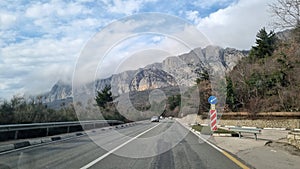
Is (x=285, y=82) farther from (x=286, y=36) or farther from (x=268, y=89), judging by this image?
(x=286, y=36)

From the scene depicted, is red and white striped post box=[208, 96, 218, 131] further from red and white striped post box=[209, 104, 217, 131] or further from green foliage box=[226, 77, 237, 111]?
green foliage box=[226, 77, 237, 111]

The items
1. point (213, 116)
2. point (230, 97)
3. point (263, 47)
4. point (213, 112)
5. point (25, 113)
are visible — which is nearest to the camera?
point (213, 112)

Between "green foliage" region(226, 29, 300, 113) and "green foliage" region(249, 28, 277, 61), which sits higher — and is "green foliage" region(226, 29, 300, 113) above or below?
below

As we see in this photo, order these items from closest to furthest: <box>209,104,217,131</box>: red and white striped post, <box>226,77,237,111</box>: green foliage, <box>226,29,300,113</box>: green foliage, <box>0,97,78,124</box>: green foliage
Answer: <box>209,104,217,131</box>: red and white striped post < <box>0,97,78,124</box>: green foliage < <box>226,29,300,113</box>: green foliage < <box>226,77,237,111</box>: green foliage

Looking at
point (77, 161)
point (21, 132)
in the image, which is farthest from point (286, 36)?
point (21, 132)

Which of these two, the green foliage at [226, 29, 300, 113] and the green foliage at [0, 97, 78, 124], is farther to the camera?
the green foliage at [226, 29, 300, 113]

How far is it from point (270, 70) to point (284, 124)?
959cm

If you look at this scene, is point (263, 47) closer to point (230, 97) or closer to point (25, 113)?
point (230, 97)

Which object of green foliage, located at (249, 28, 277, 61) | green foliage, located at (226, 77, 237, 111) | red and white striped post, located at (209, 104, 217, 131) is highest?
green foliage, located at (249, 28, 277, 61)

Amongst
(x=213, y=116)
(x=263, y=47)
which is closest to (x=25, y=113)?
(x=213, y=116)

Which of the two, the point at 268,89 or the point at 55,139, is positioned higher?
the point at 268,89

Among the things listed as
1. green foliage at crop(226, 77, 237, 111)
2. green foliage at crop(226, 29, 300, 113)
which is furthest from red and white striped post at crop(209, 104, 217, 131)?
green foliage at crop(226, 77, 237, 111)

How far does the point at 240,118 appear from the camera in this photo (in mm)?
38562

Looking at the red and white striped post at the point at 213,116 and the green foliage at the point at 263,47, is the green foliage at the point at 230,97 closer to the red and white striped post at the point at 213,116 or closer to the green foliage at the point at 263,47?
the green foliage at the point at 263,47
